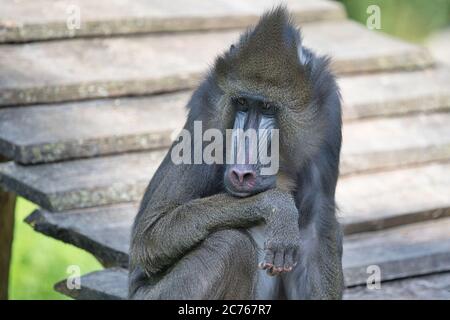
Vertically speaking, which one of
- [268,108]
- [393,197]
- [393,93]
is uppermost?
[268,108]

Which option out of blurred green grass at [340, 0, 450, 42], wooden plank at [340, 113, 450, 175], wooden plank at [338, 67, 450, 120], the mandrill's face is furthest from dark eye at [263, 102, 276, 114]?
blurred green grass at [340, 0, 450, 42]

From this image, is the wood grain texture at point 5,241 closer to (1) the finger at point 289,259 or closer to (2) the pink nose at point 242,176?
(2) the pink nose at point 242,176

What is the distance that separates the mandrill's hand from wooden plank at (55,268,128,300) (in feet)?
3.83

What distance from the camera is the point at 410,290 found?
6609 millimetres

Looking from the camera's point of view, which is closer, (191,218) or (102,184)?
(191,218)

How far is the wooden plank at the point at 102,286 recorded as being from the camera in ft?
20.4

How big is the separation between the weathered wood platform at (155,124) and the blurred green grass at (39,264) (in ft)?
6.85

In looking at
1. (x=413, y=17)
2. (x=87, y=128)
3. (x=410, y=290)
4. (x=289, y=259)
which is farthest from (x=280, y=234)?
(x=413, y=17)

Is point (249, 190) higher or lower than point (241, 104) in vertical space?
lower

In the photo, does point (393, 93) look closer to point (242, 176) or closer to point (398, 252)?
point (398, 252)

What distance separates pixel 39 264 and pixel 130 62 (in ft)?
9.03

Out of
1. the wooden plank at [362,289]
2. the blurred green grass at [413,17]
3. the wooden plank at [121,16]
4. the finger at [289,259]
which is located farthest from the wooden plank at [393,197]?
the blurred green grass at [413,17]
